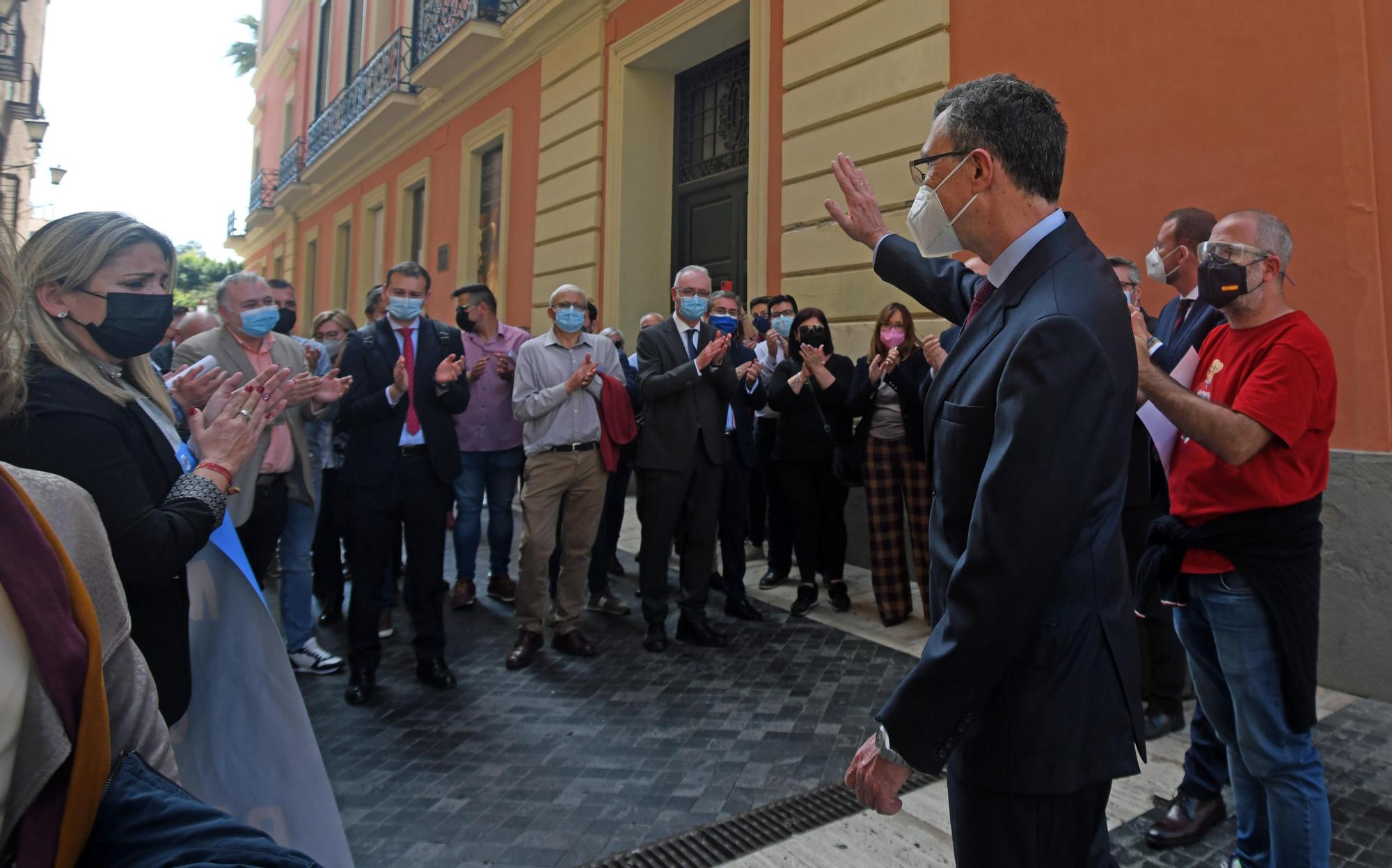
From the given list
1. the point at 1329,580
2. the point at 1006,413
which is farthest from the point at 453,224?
the point at 1006,413

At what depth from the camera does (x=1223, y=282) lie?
2369 mm

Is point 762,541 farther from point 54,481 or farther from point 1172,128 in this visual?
point 54,481

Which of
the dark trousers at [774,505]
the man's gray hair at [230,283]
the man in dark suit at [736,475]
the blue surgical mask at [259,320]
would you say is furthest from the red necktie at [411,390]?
the dark trousers at [774,505]

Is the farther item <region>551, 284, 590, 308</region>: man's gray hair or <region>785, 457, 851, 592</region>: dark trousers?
<region>785, 457, 851, 592</region>: dark trousers

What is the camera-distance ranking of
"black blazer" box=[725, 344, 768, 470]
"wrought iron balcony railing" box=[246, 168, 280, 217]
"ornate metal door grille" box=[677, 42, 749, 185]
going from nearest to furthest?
1. "black blazer" box=[725, 344, 768, 470]
2. "ornate metal door grille" box=[677, 42, 749, 185]
3. "wrought iron balcony railing" box=[246, 168, 280, 217]

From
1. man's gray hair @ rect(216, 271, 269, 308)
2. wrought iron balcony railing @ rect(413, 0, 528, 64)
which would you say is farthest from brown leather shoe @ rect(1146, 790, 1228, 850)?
wrought iron balcony railing @ rect(413, 0, 528, 64)

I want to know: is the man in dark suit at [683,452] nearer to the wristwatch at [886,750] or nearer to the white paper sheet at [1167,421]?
the white paper sheet at [1167,421]

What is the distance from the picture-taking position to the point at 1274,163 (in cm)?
443

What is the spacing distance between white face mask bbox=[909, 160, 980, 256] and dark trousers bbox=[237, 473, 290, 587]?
3490 mm

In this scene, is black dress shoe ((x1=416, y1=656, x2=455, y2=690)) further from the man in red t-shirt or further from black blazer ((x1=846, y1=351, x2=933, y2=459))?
the man in red t-shirt

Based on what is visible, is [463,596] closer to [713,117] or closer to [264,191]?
[713,117]

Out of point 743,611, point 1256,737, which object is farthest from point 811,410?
point 1256,737

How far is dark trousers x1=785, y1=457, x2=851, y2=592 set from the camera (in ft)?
18.0

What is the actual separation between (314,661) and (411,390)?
160 cm
